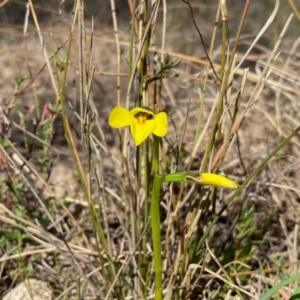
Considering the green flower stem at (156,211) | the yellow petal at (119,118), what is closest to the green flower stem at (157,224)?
the green flower stem at (156,211)

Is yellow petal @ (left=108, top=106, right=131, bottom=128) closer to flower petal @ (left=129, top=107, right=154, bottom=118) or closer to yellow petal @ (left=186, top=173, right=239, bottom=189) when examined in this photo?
flower petal @ (left=129, top=107, right=154, bottom=118)

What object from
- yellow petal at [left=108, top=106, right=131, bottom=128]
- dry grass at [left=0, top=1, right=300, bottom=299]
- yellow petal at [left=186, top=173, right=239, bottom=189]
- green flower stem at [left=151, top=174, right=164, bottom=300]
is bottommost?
dry grass at [left=0, top=1, right=300, bottom=299]

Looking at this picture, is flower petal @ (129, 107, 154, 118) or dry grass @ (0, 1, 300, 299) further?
dry grass @ (0, 1, 300, 299)

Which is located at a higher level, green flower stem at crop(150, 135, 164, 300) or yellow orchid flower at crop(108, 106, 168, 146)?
yellow orchid flower at crop(108, 106, 168, 146)

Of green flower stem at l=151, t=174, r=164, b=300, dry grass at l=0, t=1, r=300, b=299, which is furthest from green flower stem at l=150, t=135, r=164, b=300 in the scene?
dry grass at l=0, t=1, r=300, b=299

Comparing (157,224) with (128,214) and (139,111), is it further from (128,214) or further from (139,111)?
(128,214)

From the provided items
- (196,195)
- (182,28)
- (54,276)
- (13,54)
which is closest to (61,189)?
(54,276)

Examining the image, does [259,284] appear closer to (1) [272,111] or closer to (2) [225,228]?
(2) [225,228]

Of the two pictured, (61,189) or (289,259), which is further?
(61,189)
